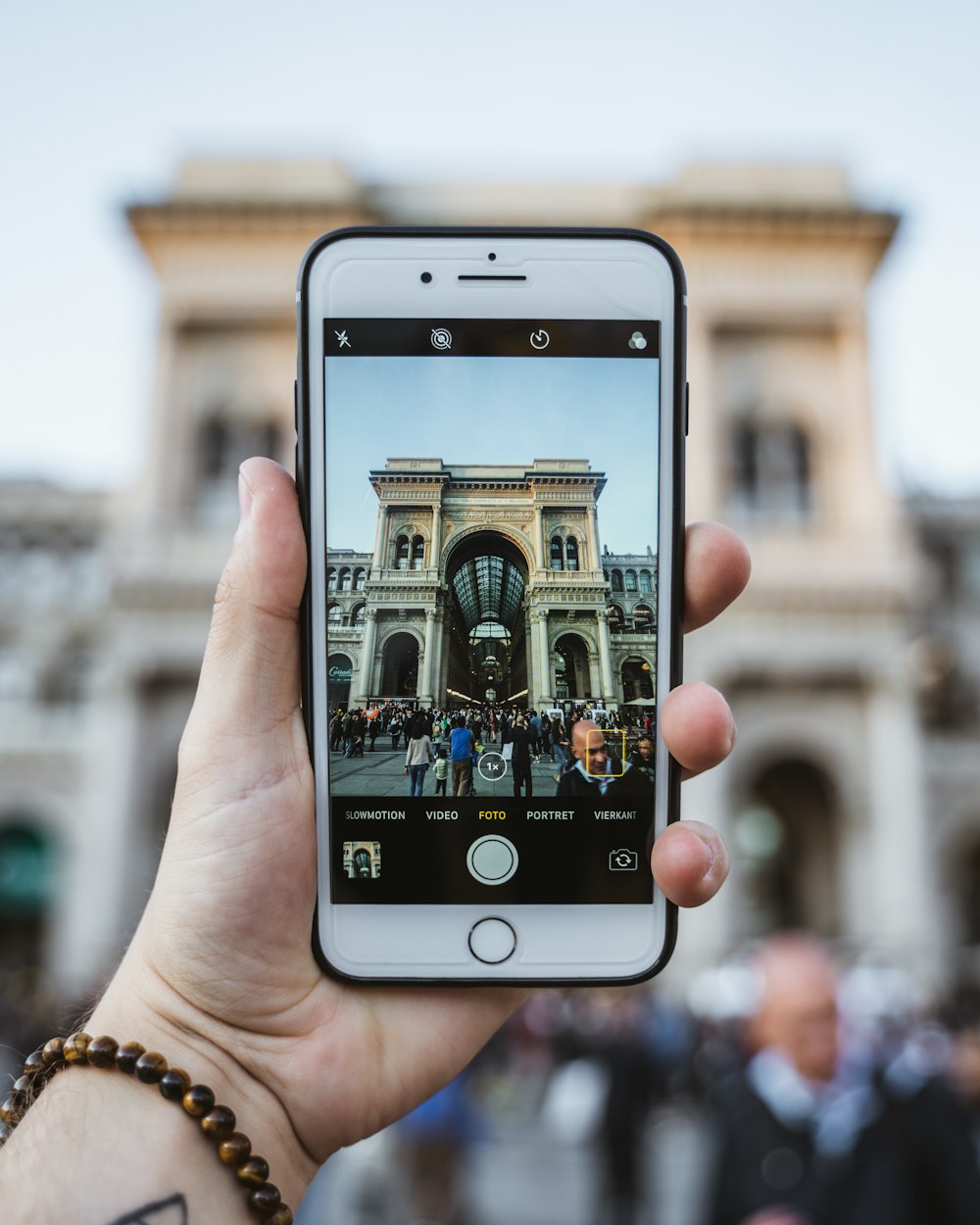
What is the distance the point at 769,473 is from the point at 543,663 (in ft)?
77.0

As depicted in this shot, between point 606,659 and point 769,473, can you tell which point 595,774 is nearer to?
point 606,659

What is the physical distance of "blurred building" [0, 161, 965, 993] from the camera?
22062mm

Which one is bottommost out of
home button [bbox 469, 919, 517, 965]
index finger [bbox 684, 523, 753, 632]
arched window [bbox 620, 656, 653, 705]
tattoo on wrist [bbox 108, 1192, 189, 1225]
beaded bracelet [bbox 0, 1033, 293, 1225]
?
tattoo on wrist [bbox 108, 1192, 189, 1225]

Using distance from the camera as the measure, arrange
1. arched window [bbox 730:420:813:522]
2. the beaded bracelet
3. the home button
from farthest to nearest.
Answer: arched window [bbox 730:420:813:522] → the home button → the beaded bracelet

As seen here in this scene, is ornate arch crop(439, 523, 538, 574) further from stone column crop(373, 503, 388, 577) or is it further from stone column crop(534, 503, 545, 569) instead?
stone column crop(373, 503, 388, 577)

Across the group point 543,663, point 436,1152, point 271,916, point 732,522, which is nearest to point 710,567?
point 543,663

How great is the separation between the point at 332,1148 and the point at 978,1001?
75.3 ft

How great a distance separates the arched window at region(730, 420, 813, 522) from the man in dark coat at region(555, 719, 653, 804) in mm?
22994

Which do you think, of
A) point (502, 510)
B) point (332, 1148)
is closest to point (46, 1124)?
point (332, 1148)

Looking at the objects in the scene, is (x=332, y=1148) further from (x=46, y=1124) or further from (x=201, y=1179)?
(x=46, y=1124)

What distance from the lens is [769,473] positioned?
81.1 feet

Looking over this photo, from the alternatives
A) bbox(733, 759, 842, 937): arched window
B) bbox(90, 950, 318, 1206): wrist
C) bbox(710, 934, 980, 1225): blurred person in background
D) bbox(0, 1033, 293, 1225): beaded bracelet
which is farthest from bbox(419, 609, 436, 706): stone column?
bbox(733, 759, 842, 937): arched window

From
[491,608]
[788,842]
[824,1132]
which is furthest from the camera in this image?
[788,842]

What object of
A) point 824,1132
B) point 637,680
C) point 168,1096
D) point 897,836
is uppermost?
point 637,680
